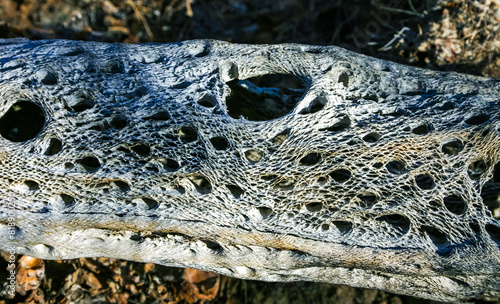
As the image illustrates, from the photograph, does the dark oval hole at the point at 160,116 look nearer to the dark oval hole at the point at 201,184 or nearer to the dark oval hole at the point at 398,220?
the dark oval hole at the point at 201,184

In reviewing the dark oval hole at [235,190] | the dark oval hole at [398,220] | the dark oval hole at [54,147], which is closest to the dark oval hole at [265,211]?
the dark oval hole at [235,190]

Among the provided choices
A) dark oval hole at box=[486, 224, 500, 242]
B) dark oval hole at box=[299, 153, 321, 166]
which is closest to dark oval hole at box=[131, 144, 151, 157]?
dark oval hole at box=[299, 153, 321, 166]

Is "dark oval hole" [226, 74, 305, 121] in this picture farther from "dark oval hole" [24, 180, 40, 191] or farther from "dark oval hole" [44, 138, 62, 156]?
"dark oval hole" [24, 180, 40, 191]

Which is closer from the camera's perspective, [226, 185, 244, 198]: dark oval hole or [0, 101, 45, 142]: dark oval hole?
Result: [226, 185, 244, 198]: dark oval hole

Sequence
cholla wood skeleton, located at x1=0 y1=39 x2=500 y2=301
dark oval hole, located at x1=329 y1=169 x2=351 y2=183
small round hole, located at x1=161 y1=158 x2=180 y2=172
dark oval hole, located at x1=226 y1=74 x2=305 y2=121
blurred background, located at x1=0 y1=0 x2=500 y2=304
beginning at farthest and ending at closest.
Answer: blurred background, located at x1=0 y1=0 x2=500 y2=304 → dark oval hole, located at x1=226 y1=74 x2=305 y2=121 → dark oval hole, located at x1=329 y1=169 x2=351 y2=183 → small round hole, located at x1=161 y1=158 x2=180 y2=172 → cholla wood skeleton, located at x1=0 y1=39 x2=500 y2=301

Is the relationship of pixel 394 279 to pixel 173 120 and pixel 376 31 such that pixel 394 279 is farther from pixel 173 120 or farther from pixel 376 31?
pixel 376 31

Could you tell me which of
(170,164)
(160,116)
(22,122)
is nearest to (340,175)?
(170,164)
